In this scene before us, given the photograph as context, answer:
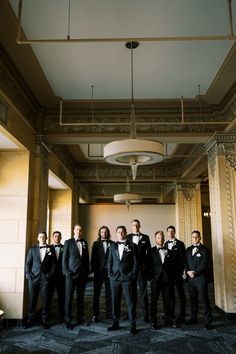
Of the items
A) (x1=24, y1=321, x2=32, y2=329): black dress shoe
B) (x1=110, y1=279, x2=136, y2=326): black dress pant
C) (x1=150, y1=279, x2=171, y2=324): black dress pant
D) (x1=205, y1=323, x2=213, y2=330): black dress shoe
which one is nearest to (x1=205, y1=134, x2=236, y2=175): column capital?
(x1=150, y1=279, x2=171, y2=324): black dress pant

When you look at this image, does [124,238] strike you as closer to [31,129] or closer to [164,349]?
[164,349]

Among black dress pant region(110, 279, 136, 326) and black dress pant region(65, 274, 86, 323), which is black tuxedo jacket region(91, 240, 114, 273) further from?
black dress pant region(110, 279, 136, 326)

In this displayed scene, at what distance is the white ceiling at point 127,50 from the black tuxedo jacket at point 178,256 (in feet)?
8.76

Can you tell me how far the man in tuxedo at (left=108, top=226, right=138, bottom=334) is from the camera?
4754 millimetres

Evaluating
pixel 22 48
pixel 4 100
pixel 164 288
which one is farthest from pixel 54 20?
pixel 164 288

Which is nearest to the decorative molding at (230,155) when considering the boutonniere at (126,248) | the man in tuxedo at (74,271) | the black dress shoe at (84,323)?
the boutonniere at (126,248)

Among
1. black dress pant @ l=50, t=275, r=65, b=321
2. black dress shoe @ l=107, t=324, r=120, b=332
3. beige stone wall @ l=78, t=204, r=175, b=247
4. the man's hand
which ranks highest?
beige stone wall @ l=78, t=204, r=175, b=247

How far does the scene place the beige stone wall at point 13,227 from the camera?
5.33 meters

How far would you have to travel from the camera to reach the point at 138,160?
3.76 m

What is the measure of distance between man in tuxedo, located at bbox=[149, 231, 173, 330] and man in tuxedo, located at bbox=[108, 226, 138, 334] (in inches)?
16.6

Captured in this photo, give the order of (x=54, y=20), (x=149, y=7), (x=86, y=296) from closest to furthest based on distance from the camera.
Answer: (x=149, y=7) → (x=54, y=20) → (x=86, y=296)

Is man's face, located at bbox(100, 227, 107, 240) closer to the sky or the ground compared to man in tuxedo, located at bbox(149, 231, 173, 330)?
closer to the sky

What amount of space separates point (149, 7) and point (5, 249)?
4332 millimetres

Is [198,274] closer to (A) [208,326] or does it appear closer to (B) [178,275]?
(B) [178,275]
